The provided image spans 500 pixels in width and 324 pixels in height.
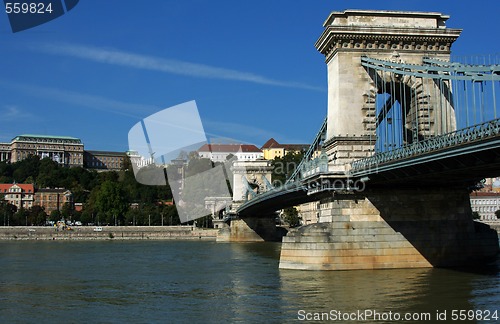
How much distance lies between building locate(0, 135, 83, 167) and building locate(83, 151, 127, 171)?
7189 mm

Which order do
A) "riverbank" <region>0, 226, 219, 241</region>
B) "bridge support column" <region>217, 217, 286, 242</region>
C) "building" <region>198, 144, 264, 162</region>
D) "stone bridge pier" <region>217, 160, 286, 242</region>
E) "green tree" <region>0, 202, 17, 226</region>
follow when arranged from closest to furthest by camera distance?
"bridge support column" <region>217, 217, 286, 242</region> < "stone bridge pier" <region>217, 160, 286, 242</region> < "riverbank" <region>0, 226, 219, 241</region> < "green tree" <region>0, 202, 17, 226</region> < "building" <region>198, 144, 264, 162</region>

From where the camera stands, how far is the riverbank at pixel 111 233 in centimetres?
8544

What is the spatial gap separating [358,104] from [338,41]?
2843 millimetres

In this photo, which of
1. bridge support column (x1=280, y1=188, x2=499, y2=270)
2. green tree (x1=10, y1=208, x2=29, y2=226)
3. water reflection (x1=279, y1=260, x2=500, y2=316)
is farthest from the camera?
green tree (x1=10, y1=208, x2=29, y2=226)

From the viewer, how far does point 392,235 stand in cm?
2688

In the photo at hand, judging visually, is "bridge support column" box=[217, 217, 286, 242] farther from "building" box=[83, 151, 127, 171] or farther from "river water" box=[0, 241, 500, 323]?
"building" box=[83, 151, 127, 171]

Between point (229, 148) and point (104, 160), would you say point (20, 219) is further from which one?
point (104, 160)

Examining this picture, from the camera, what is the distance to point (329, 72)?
99.0 ft

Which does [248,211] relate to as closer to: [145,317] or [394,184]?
[394,184]

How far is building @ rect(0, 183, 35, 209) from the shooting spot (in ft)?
389

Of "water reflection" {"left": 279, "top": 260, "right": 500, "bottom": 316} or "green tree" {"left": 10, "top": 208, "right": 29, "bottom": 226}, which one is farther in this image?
"green tree" {"left": 10, "top": 208, "right": 29, "bottom": 226}

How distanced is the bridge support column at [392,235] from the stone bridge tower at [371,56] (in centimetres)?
254

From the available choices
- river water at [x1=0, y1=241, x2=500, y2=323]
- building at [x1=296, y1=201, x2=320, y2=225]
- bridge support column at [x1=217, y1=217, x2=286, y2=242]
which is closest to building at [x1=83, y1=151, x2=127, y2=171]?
building at [x1=296, y1=201, x2=320, y2=225]

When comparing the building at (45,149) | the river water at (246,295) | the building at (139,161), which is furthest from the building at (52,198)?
the river water at (246,295)
